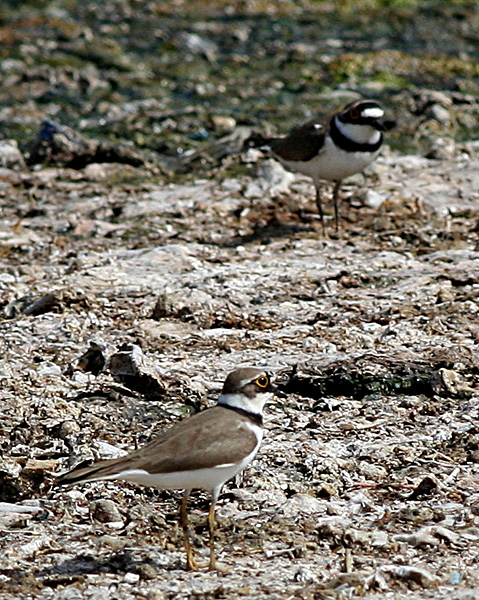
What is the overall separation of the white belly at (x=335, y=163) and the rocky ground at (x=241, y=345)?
0.50 meters

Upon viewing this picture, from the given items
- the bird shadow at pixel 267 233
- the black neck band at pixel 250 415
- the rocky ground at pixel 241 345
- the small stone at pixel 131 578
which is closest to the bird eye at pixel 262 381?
the black neck band at pixel 250 415

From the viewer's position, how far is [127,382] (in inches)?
272

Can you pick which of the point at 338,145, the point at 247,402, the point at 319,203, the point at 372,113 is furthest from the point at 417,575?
the point at 372,113

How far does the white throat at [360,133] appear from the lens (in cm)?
1006

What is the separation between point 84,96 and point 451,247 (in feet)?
23.4

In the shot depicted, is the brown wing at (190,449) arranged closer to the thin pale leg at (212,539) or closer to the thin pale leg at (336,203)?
the thin pale leg at (212,539)

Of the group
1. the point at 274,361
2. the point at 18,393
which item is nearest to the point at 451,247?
the point at 274,361

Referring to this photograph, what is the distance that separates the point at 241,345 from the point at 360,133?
11.1 ft

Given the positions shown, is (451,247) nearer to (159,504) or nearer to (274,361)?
(274,361)

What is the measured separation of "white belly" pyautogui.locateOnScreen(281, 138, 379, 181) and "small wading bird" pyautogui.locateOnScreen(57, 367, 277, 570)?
4.90 meters

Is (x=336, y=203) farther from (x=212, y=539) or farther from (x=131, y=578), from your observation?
(x=131, y=578)

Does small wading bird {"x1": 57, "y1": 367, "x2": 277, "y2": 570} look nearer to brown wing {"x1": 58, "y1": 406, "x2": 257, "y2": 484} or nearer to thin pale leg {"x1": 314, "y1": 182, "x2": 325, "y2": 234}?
brown wing {"x1": 58, "y1": 406, "x2": 257, "y2": 484}

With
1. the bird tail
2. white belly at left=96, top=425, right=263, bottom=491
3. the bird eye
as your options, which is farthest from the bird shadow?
the bird tail

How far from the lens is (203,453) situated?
200 inches
